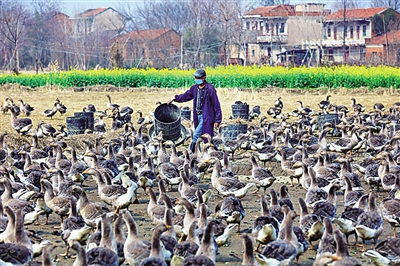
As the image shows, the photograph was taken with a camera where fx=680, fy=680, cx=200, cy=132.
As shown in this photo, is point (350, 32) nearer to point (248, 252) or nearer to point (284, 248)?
point (284, 248)

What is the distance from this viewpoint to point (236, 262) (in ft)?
32.9

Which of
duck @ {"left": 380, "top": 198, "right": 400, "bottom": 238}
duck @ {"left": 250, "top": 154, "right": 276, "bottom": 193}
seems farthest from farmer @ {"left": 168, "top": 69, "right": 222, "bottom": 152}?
duck @ {"left": 380, "top": 198, "right": 400, "bottom": 238}

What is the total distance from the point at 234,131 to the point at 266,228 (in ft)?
38.7

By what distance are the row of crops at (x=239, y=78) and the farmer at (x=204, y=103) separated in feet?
70.8

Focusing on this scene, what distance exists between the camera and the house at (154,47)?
76750mm

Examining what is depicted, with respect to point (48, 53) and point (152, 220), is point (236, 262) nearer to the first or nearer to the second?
point (152, 220)

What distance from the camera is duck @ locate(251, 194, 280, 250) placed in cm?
984

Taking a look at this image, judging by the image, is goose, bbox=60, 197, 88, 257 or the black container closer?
goose, bbox=60, 197, 88, 257

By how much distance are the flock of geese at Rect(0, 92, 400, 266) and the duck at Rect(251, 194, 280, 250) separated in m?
0.02

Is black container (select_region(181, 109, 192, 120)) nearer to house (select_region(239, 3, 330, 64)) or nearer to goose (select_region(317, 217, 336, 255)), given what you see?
goose (select_region(317, 217, 336, 255))

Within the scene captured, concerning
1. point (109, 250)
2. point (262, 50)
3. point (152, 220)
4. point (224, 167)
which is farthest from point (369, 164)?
point (262, 50)

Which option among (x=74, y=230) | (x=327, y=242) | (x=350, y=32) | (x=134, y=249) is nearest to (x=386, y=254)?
(x=327, y=242)

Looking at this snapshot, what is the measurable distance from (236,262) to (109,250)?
2112 mm

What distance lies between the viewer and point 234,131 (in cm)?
2155
